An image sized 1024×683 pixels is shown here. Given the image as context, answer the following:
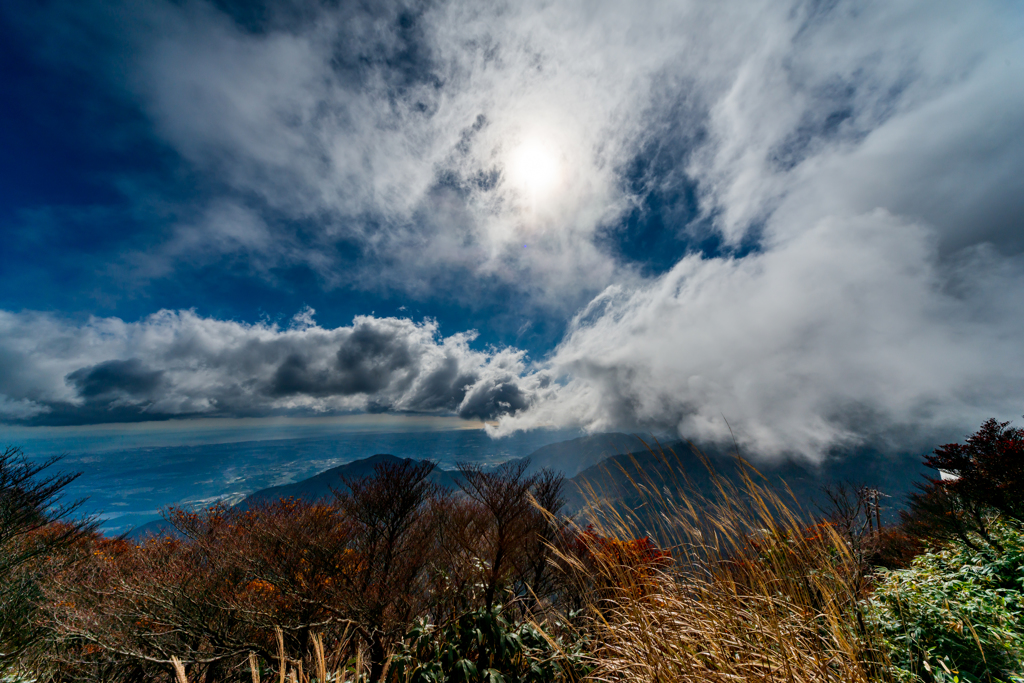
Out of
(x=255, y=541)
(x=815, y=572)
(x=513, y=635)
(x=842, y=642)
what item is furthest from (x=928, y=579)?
(x=255, y=541)

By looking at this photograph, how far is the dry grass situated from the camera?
5.86ft

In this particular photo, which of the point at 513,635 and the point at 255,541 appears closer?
the point at 513,635

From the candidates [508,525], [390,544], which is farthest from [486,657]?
[390,544]

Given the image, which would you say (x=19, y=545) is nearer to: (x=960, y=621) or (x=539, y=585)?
(x=539, y=585)

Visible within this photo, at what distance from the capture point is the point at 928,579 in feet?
11.1

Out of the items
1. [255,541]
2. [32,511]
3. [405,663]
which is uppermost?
[405,663]

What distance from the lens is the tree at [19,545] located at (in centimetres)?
998

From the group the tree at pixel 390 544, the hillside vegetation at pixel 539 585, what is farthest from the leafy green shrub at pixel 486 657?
the tree at pixel 390 544

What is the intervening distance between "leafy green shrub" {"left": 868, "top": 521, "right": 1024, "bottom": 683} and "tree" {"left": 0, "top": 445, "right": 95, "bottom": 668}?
17.5 meters

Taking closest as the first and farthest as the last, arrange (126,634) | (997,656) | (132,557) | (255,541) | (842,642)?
(842,642) < (997,656) < (126,634) < (255,541) < (132,557)

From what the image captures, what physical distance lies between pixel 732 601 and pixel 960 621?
1.51 m

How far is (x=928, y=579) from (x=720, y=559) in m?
2.66

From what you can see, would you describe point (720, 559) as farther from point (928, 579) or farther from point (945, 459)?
point (945, 459)

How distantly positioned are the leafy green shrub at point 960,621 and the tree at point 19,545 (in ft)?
57.6
